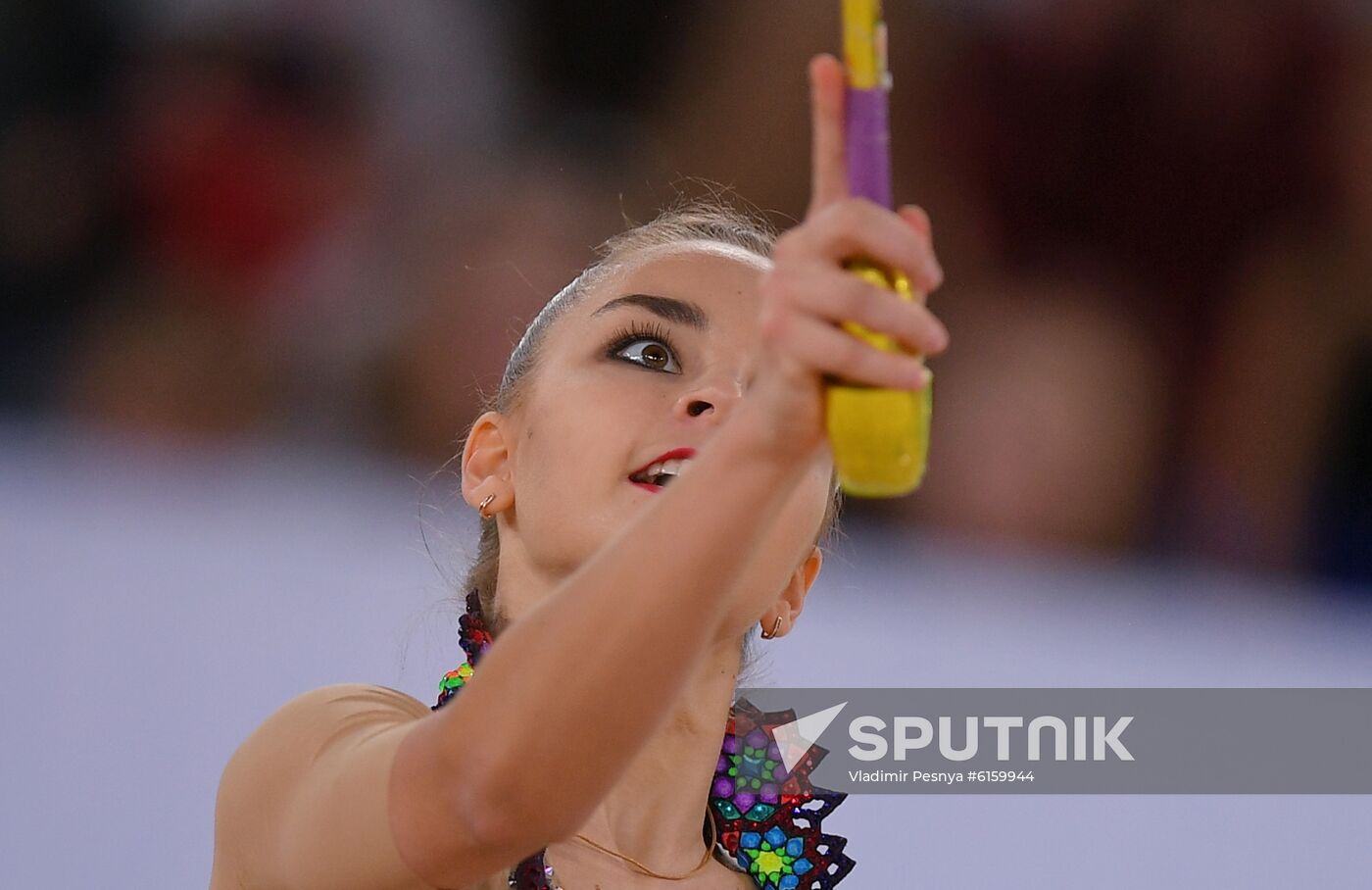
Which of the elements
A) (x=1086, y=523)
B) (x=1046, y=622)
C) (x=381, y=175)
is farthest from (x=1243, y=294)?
(x=381, y=175)

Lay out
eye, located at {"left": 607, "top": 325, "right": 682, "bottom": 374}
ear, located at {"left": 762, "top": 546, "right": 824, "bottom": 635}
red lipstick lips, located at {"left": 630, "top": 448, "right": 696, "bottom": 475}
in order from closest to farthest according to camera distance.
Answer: red lipstick lips, located at {"left": 630, "top": 448, "right": 696, "bottom": 475}, eye, located at {"left": 607, "top": 325, "right": 682, "bottom": 374}, ear, located at {"left": 762, "top": 546, "right": 824, "bottom": 635}

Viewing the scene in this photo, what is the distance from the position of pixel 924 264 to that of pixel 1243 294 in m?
2.34

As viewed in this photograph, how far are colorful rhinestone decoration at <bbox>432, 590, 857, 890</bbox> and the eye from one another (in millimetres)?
281

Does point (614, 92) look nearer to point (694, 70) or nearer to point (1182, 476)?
point (694, 70)

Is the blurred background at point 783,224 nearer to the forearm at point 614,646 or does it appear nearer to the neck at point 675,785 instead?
the neck at point 675,785

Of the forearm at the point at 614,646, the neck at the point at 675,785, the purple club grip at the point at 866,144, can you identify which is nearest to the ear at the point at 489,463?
the neck at the point at 675,785

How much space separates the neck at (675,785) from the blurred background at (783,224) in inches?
33.9

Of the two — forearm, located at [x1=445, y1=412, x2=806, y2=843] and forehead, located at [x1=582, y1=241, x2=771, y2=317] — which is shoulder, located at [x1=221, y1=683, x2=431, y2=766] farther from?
forehead, located at [x1=582, y1=241, x2=771, y2=317]

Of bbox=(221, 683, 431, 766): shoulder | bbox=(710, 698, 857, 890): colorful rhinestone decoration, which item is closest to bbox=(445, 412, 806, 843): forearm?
bbox=(221, 683, 431, 766): shoulder

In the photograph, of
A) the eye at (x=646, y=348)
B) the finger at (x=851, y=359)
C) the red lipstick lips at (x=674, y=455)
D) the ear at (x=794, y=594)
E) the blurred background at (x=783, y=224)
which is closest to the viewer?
the finger at (x=851, y=359)

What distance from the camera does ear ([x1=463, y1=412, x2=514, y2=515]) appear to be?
54.9 inches

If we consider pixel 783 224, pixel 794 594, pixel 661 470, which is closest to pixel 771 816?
pixel 794 594

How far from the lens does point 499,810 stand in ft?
2.37

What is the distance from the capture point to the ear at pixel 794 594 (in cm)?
148
